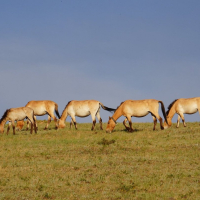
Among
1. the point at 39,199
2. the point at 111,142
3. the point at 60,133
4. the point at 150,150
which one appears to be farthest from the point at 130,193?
the point at 60,133

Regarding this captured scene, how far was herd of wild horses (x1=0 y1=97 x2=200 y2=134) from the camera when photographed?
24344mm

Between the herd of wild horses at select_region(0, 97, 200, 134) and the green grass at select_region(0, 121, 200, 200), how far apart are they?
3337mm

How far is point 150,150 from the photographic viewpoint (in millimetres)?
17172

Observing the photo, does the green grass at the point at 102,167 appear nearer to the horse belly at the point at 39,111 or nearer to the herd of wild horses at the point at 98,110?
the herd of wild horses at the point at 98,110

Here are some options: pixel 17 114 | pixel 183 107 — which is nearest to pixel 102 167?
pixel 17 114

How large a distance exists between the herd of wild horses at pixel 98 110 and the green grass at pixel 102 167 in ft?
10.9

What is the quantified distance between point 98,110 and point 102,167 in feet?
44.8

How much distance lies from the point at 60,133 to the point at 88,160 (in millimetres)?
9071

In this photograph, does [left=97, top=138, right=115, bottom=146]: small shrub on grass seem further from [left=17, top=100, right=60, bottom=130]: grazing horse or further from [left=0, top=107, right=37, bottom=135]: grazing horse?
[left=17, top=100, right=60, bottom=130]: grazing horse

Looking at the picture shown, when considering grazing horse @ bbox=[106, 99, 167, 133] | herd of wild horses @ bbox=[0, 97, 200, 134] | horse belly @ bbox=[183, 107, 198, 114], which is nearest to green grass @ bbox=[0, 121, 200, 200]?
grazing horse @ bbox=[106, 99, 167, 133]

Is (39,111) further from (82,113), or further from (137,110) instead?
(137,110)

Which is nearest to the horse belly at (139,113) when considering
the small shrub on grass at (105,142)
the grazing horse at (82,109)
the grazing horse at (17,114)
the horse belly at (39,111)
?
the grazing horse at (82,109)

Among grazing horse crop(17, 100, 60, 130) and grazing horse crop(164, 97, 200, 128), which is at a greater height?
grazing horse crop(17, 100, 60, 130)

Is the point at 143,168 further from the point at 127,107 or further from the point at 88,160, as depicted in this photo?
the point at 127,107
